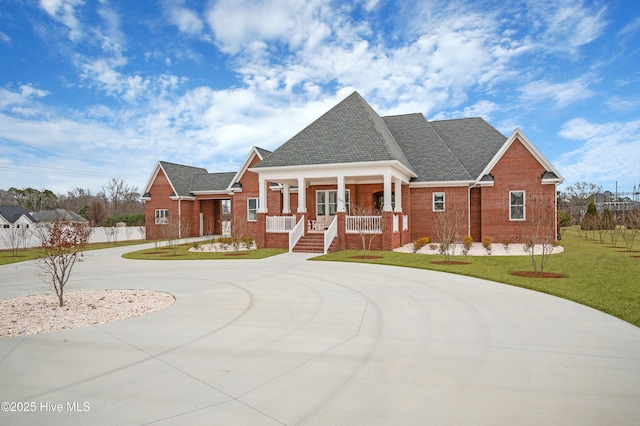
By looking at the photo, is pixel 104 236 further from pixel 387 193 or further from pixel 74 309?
pixel 74 309

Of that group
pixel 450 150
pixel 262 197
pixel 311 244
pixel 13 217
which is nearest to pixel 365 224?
pixel 311 244

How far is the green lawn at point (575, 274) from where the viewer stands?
7945 mm

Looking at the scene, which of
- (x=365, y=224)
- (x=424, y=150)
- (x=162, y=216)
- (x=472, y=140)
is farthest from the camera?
(x=162, y=216)

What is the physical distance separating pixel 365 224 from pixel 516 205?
9943 millimetres

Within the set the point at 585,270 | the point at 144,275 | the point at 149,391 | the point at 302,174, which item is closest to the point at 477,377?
the point at 149,391

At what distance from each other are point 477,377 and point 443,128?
26730 mm

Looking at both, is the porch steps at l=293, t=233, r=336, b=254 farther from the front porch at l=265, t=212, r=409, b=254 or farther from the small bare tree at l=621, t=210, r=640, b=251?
the small bare tree at l=621, t=210, r=640, b=251

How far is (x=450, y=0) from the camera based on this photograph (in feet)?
49.0

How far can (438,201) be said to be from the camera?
78.7 ft

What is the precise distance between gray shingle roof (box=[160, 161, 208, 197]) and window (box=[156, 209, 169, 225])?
7.60 ft

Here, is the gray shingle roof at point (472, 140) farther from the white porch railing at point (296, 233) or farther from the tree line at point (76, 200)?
the tree line at point (76, 200)

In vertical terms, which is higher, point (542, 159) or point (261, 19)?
point (261, 19)

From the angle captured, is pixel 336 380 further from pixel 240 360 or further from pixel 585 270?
pixel 585 270

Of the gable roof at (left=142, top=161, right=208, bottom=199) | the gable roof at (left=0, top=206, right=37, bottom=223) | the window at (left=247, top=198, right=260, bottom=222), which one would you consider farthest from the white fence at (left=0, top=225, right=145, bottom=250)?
the gable roof at (left=0, top=206, right=37, bottom=223)
